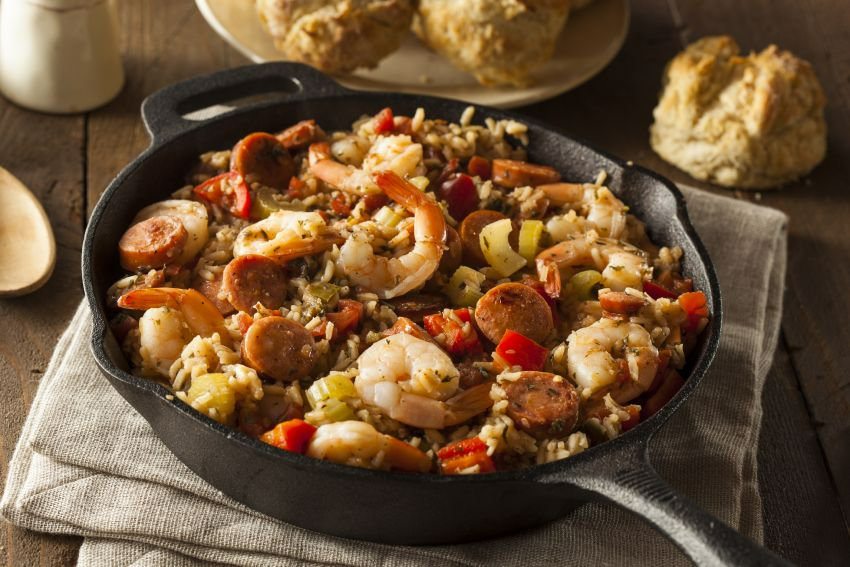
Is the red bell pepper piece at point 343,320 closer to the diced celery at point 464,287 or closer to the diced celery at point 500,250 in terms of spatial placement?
the diced celery at point 464,287

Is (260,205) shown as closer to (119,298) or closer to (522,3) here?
(119,298)

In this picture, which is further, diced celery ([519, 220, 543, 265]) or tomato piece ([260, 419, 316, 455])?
diced celery ([519, 220, 543, 265])

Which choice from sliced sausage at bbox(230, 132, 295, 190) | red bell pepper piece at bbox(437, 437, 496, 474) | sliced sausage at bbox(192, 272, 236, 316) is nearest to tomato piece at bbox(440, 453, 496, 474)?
red bell pepper piece at bbox(437, 437, 496, 474)

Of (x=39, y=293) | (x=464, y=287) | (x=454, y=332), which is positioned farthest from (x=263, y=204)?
(x=39, y=293)

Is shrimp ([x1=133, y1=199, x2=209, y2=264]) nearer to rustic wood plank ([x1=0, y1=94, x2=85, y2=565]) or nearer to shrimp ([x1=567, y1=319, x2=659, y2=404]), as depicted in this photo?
rustic wood plank ([x1=0, y1=94, x2=85, y2=565])

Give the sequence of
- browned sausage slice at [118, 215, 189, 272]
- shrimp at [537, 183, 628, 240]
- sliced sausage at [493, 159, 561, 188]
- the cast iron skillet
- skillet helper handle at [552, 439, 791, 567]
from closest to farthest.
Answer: skillet helper handle at [552, 439, 791, 567], the cast iron skillet, browned sausage slice at [118, 215, 189, 272], shrimp at [537, 183, 628, 240], sliced sausage at [493, 159, 561, 188]

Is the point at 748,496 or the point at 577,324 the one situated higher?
the point at 577,324

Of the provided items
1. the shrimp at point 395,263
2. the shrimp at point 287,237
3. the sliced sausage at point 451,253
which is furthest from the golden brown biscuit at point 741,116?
the shrimp at point 287,237

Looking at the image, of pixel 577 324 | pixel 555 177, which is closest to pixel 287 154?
pixel 555 177
